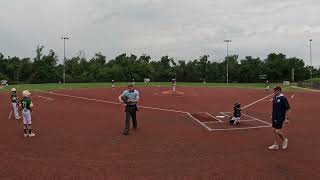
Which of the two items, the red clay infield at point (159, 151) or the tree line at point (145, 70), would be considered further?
the tree line at point (145, 70)

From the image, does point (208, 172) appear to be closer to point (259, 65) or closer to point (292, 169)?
point (292, 169)

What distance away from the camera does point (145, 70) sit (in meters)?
97.1

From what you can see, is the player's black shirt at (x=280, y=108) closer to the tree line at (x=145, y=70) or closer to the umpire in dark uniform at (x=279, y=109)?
the umpire in dark uniform at (x=279, y=109)

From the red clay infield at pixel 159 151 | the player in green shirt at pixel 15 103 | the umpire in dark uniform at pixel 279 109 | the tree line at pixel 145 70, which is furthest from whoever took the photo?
the tree line at pixel 145 70

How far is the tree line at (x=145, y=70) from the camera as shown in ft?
293

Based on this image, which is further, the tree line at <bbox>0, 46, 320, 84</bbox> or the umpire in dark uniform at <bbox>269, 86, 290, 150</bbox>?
the tree line at <bbox>0, 46, 320, 84</bbox>

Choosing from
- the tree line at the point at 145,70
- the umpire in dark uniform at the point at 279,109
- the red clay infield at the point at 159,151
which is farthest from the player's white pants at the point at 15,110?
the tree line at the point at 145,70

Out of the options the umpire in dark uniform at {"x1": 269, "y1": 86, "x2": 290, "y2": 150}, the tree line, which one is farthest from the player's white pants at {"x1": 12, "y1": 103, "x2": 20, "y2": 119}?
the tree line

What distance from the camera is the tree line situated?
89375 millimetres

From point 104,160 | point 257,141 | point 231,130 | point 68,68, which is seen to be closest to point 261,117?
point 231,130

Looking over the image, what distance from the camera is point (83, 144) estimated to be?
12.9m

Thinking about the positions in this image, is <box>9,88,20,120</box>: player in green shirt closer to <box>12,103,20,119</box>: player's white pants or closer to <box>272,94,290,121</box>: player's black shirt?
<box>12,103,20,119</box>: player's white pants

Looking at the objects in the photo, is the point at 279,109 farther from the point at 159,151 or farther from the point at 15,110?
the point at 15,110

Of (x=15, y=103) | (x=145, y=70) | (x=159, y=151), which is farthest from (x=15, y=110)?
(x=145, y=70)
